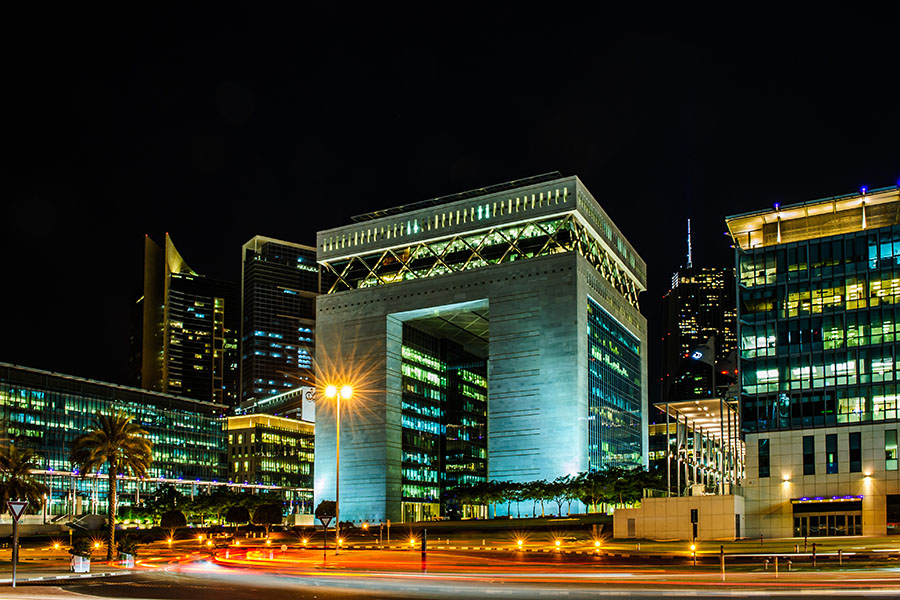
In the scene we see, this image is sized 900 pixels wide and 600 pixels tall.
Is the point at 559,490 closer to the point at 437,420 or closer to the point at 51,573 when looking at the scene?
the point at 437,420

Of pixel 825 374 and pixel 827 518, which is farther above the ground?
pixel 825 374

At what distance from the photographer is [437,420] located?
160 meters

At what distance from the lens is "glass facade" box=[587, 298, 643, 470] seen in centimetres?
13712

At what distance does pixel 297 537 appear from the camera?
9694cm

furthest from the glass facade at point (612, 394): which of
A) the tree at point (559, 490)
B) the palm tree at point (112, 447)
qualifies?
the palm tree at point (112, 447)

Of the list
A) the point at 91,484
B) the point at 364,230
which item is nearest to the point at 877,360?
the point at 364,230

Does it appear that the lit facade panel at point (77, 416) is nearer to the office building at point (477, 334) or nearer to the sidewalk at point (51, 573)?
the office building at point (477, 334)

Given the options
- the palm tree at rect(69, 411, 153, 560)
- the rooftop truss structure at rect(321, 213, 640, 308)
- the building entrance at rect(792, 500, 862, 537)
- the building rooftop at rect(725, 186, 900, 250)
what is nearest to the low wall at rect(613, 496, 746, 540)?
the building entrance at rect(792, 500, 862, 537)

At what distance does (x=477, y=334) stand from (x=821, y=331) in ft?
266

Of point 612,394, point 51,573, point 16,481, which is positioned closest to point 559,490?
point 612,394

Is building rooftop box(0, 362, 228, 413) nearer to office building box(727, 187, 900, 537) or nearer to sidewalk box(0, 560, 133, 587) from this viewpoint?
sidewalk box(0, 560, 133, 587)

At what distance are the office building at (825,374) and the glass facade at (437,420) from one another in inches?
2619

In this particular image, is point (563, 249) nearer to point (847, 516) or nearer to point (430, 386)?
point (430, 386)

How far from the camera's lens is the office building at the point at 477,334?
132 metres
